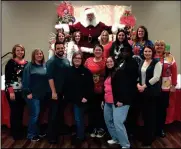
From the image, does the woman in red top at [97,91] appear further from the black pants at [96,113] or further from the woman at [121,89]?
the woman at [121,89]

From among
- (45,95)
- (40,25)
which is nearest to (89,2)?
(40,25)

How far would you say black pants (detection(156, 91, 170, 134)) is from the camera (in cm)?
278

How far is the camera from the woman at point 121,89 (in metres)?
2.34

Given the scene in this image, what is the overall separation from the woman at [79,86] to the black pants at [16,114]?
0.52m

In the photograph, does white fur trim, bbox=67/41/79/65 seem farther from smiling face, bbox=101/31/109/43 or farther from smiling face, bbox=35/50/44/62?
smiling face, bbox=35/50/44/62

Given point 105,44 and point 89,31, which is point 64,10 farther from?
point 105,44

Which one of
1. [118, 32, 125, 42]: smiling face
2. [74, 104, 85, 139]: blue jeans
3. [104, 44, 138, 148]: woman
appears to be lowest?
[74, 104, 85, 139]: blue jeans

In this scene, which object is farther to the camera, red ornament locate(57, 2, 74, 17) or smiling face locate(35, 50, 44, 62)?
red ornament locate(57, 2, 74, 17)

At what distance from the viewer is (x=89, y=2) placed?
16.5ft

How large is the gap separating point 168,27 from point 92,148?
137 inches

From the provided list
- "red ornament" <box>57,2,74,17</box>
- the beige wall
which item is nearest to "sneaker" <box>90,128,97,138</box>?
"red ornament" <box>57,2,74,17</box>

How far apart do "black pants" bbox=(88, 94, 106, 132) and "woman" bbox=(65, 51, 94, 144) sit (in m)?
0.13

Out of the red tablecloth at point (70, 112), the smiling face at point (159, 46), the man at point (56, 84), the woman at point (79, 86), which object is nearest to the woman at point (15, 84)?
the red tablecloth at point (70, 112)

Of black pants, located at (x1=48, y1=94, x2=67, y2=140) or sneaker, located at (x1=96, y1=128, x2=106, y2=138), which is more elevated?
black pants, located at (x1=48, y1=94, x2=67, y2=140)
